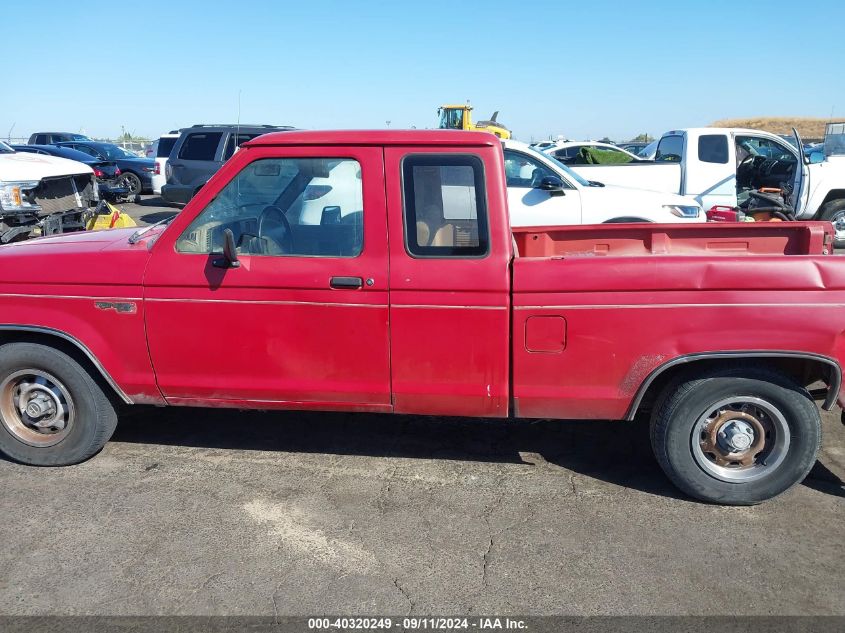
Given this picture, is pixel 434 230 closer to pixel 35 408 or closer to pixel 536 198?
pixel 35 408

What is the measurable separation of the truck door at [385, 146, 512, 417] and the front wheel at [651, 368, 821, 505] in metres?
0.91

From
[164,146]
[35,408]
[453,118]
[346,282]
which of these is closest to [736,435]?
[346,282]

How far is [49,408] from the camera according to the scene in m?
4.20

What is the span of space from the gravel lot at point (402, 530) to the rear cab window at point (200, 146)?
34.4ft

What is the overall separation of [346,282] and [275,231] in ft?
1.81

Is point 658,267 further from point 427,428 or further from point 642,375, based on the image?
point 427,428

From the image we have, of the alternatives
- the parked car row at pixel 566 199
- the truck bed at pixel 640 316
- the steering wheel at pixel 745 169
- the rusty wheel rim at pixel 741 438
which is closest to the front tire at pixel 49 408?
the truck bed at pixel 640 316

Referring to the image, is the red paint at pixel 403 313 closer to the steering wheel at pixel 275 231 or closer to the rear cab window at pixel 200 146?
the steering wheel at pixel 275 231

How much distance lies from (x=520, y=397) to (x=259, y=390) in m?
1.44

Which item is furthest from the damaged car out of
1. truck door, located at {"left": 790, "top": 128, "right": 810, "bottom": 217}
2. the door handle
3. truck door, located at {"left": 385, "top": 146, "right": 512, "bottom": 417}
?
truck door, located at {"left": 790, "top": 128, "right": 810, "bottom": 217}

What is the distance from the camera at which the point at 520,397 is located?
12.4ft

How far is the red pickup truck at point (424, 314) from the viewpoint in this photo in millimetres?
3539

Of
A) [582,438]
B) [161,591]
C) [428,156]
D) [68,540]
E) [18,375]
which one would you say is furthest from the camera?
[582,438]

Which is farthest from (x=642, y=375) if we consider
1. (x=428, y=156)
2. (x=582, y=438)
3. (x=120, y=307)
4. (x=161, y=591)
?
(x=120, y=307)
